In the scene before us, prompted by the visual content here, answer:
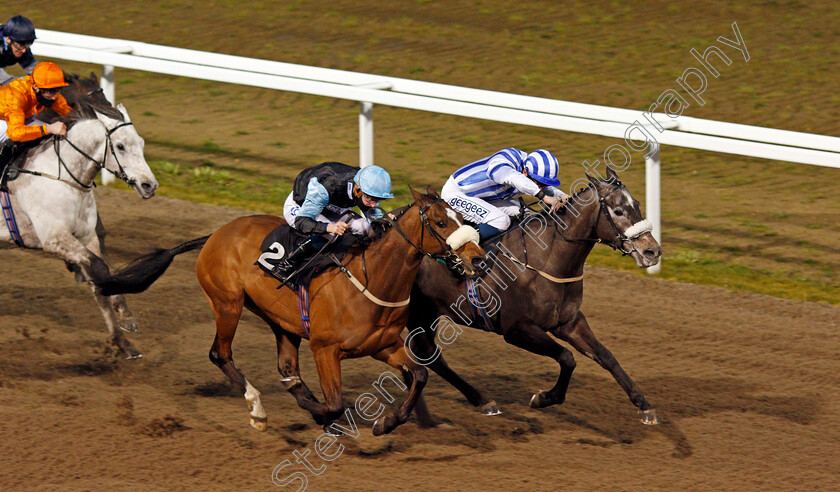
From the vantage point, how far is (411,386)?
6.02 metres

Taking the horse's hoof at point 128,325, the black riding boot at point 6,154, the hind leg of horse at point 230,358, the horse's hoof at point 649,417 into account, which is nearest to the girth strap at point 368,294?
the hind leg of horse at point 230,358

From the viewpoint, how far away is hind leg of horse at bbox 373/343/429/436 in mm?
5910

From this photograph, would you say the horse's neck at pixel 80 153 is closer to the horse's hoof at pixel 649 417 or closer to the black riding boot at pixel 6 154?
the black riding boot at pixel 6 154

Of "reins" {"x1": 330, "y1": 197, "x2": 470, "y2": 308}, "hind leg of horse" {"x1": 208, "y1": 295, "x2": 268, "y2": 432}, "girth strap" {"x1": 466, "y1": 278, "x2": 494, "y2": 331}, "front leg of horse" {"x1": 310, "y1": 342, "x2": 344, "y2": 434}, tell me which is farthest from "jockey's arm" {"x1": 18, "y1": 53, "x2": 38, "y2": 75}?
"girth strap" {"x1": 466, "y1": 278, "x2": 494, "y2": 331}

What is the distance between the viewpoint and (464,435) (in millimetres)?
6457

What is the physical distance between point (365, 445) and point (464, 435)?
0.61 meters

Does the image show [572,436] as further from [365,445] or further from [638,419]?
[365,445]

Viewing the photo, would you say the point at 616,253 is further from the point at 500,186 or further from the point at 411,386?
the point at 411,386

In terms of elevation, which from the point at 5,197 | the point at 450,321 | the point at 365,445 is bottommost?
the point at 365,445

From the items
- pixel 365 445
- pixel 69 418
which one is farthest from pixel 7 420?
pixel 365 445

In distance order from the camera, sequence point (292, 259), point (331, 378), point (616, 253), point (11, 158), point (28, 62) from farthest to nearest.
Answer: point (616, 253)
point (28, 62)
point (11, 158)
point (292, 259)
point (331, 378)

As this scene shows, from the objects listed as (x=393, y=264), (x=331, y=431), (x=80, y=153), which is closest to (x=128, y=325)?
(x=80, y=153)

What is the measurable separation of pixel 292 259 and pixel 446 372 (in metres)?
1.28

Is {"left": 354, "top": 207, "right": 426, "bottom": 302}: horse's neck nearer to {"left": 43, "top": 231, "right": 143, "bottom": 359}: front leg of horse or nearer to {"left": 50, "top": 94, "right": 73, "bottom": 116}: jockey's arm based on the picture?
{"left": 43, "top": 231, "right": 143, "bottom": 359}: front leg of horse
